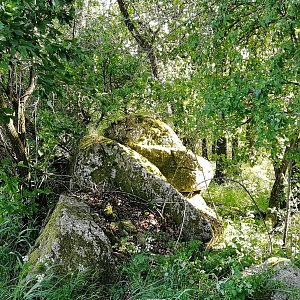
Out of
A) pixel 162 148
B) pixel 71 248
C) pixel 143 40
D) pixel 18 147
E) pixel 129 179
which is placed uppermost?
pixel 143 40

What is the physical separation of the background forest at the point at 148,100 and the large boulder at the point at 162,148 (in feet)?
0.72

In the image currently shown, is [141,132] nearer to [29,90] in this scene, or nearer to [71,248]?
[29,90]

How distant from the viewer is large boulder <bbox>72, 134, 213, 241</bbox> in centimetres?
432

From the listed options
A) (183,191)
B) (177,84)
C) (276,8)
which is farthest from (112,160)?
(276,8)

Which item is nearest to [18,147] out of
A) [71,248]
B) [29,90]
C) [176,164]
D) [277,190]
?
[29,90]

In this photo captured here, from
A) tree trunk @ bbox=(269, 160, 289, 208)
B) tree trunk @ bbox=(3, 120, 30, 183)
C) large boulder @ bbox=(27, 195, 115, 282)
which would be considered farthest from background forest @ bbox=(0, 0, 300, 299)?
tree trunk @ bbox=(269, 160, 289, 208)

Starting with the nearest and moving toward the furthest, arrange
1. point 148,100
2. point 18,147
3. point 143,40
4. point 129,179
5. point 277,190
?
point 18,147
point 129,179
point 148,100
point 143,40
point 277,190

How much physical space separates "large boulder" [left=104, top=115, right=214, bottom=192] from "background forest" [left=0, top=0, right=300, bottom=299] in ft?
0.72

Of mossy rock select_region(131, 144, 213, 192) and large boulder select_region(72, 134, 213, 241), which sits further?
mossy rock select_region(131, 144, 213, 192)

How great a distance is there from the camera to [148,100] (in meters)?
5.24

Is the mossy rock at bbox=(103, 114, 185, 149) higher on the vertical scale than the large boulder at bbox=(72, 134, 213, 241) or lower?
higher

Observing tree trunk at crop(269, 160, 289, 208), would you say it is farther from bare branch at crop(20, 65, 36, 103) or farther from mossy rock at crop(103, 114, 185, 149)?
bare branch at crop(20, 65, 36, 103)

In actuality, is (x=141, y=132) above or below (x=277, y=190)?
above

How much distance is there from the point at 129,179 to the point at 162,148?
0.84 m
